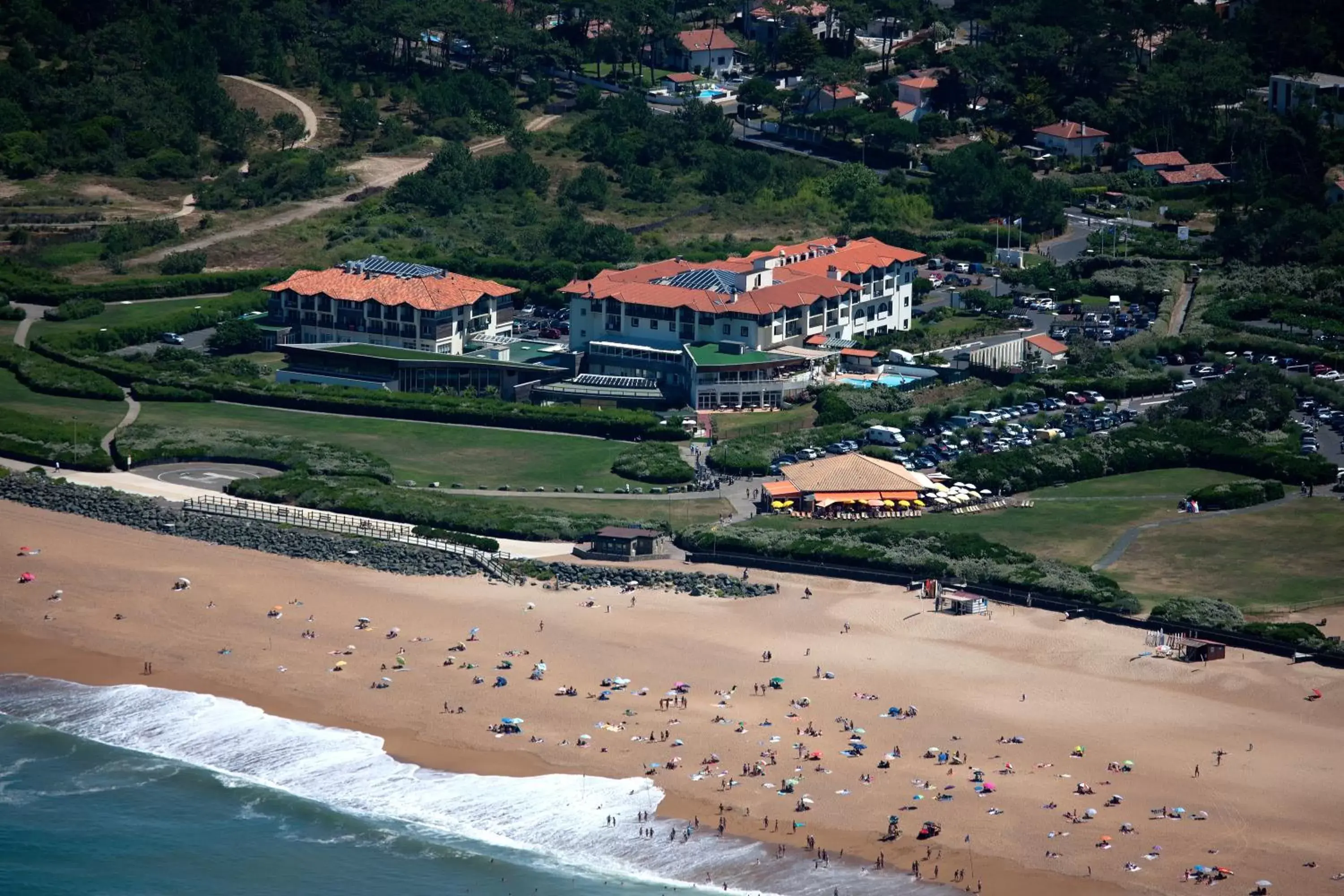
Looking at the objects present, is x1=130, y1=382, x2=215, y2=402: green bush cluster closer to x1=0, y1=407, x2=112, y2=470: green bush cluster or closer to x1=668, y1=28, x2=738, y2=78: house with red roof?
x1=0, y1=407, x2=112, y2=470: green bush cluster

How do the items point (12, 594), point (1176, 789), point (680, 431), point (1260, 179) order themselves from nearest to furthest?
point (1176, 789), point (12, 594), point (680, 431), point (1260, 179)

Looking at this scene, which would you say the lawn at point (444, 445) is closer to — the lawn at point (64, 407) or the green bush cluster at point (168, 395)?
the green bush cluster at point (168, 395)

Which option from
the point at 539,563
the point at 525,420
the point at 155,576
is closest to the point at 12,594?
the point at 155,576

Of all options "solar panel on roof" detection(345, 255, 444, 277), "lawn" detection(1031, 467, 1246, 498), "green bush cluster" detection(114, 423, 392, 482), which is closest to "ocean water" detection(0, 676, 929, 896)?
"green bush cluster" detection(114, 423, 392, 482)

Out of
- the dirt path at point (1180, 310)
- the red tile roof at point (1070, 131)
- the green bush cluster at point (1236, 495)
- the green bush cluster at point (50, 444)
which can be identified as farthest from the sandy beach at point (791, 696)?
the red tile roof at point (1070, 131)

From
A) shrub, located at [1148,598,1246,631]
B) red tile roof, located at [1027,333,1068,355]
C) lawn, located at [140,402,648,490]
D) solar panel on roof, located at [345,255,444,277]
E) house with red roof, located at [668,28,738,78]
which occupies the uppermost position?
house with red roof, located at [668,28,738,78]

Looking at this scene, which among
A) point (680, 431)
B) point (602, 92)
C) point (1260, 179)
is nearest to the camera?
point (680, 431)

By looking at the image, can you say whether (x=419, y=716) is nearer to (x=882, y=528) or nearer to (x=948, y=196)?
(x=882, y=528)

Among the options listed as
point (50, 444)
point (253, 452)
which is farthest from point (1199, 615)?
point (50, 444)
